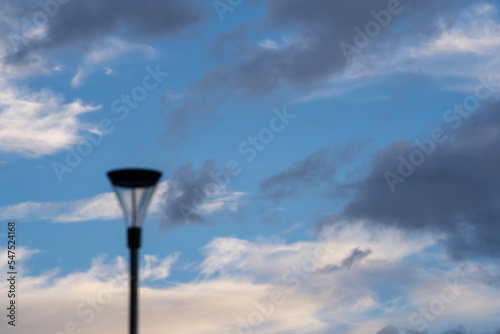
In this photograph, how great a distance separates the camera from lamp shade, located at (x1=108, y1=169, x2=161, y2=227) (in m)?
17.7

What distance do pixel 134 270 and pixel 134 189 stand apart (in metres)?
1.35

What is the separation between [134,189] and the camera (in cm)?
1773

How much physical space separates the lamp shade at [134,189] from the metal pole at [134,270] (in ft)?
0.56

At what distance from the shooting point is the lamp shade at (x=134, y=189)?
17.7 m

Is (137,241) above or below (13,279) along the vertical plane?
below

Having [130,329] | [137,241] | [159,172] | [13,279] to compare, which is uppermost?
[13,279]

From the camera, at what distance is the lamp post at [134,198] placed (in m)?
17.6

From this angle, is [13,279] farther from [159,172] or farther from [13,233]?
[159,172]

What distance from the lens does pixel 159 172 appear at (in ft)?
58.7

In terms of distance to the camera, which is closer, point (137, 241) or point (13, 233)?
point (137, 241)

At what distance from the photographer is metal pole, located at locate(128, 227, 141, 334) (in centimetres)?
1741

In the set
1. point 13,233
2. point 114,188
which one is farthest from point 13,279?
point 114,188

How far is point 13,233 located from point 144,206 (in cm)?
1513

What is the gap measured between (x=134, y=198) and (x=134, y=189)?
15cm
